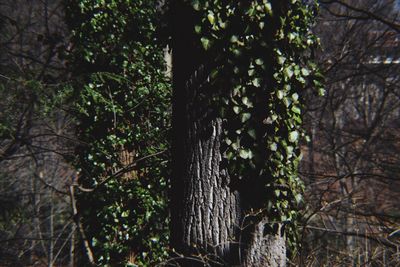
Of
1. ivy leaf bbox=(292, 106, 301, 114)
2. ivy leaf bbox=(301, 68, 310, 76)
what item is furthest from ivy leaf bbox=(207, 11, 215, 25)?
ivy leaf bbox=(292, 106, 301, 114)

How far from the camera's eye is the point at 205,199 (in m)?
3.48

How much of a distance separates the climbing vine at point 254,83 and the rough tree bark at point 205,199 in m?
0.11

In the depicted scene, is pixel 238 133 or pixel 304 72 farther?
pixel 304 72

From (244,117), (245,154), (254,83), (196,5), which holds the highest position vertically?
(196,5)

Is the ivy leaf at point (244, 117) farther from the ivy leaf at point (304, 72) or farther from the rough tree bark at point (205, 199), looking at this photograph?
the ivy leaf at point (304, 72)

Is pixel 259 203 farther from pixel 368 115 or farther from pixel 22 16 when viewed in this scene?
pixel 22 16

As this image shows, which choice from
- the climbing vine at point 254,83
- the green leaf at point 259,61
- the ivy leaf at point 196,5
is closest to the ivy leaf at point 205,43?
the climbing vine at point 254,83

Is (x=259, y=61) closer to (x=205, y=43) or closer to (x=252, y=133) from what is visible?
(x=205, y=43)

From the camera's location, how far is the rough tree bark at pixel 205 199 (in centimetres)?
346

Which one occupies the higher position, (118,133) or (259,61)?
(259,61)

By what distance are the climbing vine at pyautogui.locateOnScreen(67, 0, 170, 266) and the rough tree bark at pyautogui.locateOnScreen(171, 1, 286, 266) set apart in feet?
7.52

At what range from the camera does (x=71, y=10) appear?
6359 mm

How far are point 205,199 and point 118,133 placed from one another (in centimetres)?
302

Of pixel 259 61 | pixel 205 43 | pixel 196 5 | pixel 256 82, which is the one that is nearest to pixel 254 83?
pixel 256 82
